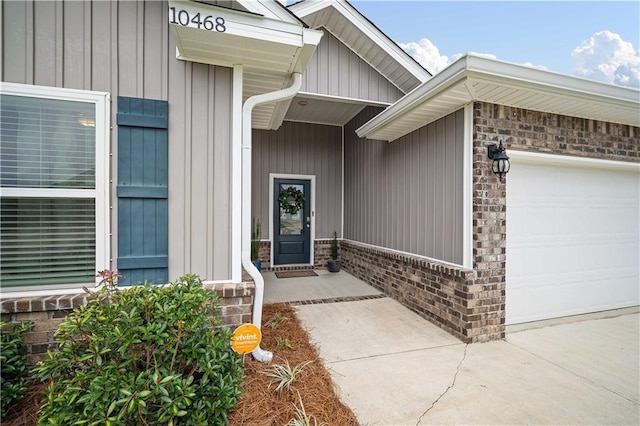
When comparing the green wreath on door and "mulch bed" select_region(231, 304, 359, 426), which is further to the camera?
the green wreath on door

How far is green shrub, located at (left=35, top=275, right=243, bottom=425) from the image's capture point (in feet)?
5.39

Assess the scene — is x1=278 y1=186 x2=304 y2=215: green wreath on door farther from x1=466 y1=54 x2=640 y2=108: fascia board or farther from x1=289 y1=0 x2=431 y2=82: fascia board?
x1=466 y1=54 x2=640 y2=108: fascia board

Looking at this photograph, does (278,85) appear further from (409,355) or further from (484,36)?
(484,36)

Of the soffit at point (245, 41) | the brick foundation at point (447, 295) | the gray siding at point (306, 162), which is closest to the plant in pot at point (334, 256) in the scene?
the gray siding at point (306, 162)

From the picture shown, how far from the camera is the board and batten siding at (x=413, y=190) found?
3.67 meters

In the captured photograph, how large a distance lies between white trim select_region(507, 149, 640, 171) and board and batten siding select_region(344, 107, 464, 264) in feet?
2.39

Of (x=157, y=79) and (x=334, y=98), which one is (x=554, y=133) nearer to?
(x=334, y=98)

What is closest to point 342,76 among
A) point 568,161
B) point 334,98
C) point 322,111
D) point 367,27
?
point 334,98

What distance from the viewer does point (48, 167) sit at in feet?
7.55

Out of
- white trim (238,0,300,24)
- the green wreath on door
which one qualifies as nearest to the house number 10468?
white trim (238,0,300,24)

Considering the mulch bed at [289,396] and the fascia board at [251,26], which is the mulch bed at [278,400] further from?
the fascia board at [251,26]

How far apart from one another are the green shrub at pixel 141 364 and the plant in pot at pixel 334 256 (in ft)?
15.7

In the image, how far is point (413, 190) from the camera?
Result: 454 cm

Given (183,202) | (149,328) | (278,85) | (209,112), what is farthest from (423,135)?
(149,328)
